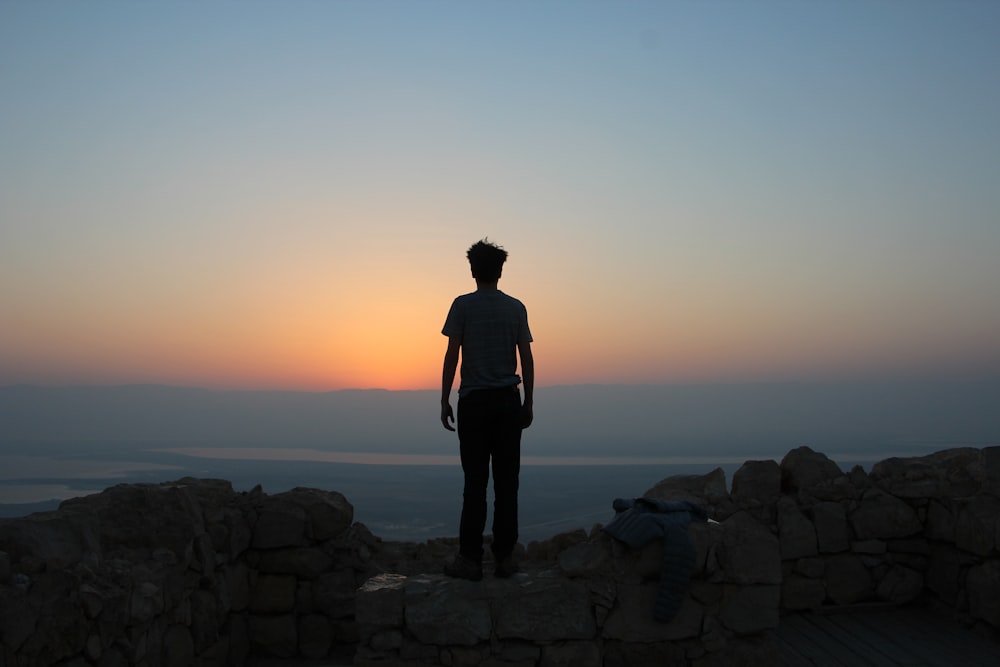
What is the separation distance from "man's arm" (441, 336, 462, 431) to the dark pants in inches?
3.6

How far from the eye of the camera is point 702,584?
5672 millimetres

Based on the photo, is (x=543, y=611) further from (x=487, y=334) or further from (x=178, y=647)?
(x=178, y=647)

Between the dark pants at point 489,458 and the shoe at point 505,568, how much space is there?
10 centimetres

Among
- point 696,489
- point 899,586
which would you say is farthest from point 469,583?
point 899,586

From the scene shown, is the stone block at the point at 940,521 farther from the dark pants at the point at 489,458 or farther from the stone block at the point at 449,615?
the stone block at the point at 449,615

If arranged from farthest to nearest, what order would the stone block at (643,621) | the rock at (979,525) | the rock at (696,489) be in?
the rock at (696,489) → the rock at (979,525) → the stone block at (643,621)

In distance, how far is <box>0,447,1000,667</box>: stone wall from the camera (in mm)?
5191

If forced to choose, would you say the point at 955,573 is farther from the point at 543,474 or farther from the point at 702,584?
the point at 543,474

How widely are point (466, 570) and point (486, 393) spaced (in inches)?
50.3

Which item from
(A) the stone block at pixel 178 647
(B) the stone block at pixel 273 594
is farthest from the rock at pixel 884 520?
(A) the stone block at pixel 178 647

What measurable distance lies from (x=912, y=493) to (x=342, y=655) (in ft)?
18.8

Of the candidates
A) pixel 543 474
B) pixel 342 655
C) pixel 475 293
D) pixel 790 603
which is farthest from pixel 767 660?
pixel 543 474

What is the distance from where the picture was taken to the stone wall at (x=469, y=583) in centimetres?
519

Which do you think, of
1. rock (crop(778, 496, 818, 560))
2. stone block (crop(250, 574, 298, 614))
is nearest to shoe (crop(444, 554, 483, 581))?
stone block (crop(250, 574, 298, 614))
